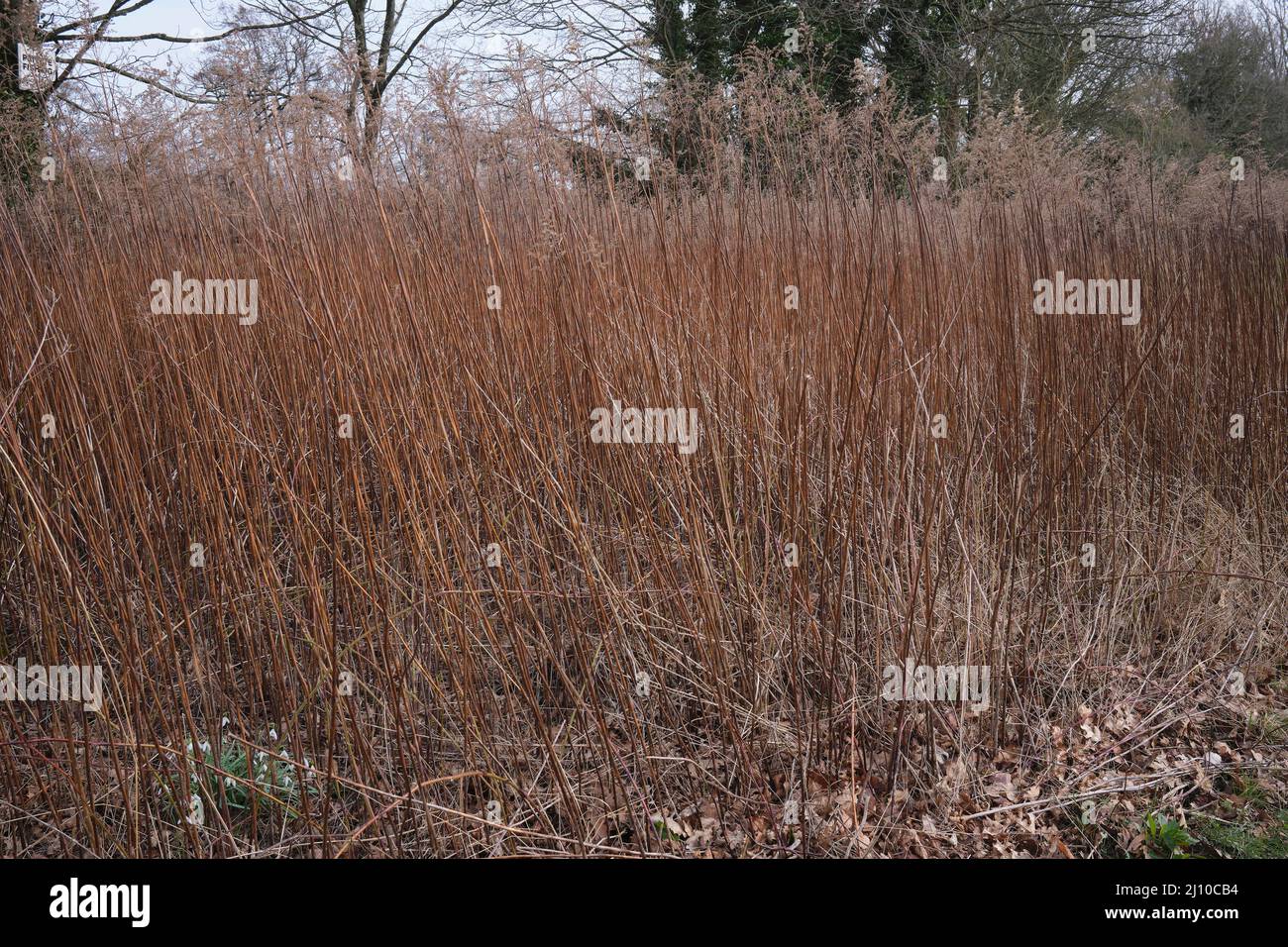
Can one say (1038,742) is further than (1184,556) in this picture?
No

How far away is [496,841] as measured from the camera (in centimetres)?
150

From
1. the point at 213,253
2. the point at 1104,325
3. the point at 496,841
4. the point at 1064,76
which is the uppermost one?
the point at 1064,76

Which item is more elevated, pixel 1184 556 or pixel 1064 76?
pixel 1064 76

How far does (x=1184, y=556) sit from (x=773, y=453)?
170 cm

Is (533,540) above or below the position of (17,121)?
below

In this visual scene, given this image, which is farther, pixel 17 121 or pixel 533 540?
pixel 17 121

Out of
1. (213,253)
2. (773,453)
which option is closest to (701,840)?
(773,453)

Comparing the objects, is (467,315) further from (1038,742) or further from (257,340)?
(1038,742)

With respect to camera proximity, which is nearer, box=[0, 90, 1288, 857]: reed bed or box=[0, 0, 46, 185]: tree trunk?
box=[0, 90, 1288, 857]: reed bed

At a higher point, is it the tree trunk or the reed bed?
the tree trunk

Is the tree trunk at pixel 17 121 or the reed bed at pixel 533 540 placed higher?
the tree trunk at pixel 17 121

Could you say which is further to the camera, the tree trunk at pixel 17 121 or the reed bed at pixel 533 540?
the tree trunk at pixel 17 121
